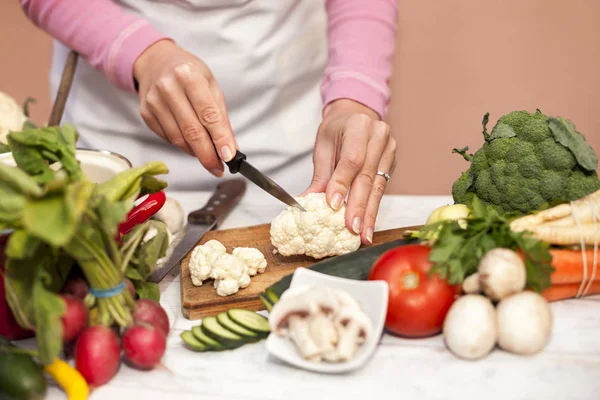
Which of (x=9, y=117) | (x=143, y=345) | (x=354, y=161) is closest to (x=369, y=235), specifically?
(x=354, y=161)

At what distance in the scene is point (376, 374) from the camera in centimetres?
94

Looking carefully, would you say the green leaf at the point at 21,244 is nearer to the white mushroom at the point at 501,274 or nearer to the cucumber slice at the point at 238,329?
the cucumber slice at the point at 238,329


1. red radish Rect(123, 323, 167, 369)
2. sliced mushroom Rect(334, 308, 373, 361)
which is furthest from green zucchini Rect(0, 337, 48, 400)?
sliced mushroom Rect(334, 308, 373, 361)

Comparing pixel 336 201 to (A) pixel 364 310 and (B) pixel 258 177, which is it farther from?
(A) pixel 364 310

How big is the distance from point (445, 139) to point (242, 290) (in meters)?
1.92

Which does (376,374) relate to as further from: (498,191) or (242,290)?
(498,191)

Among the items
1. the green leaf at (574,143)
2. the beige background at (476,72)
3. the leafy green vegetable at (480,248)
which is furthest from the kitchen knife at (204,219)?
the beige background at (476,72)

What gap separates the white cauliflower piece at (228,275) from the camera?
116 centimetres

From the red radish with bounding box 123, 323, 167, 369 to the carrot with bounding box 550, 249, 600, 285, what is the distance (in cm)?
72

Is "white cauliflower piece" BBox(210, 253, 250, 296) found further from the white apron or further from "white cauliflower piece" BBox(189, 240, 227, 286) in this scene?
the white apron

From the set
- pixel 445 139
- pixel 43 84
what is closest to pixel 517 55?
pixel 445 139

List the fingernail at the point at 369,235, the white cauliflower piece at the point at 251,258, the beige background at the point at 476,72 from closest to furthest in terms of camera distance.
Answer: the white cauliflower piece at the point at 251,258 < the fingernail at the point at 369,235 < the beige background at the point at 476,72

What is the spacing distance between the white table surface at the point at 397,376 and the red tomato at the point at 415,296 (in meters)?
0.04

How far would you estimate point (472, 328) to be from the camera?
93 cm
